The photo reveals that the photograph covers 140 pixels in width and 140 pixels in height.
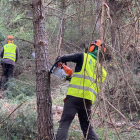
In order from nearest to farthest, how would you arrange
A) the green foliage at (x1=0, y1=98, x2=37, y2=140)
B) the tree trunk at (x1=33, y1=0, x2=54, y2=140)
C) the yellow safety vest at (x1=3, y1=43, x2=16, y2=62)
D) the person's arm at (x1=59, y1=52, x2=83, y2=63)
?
the person's arm at (x1=59, y1=52, x2=83, y2=63), the tree trunk at (x1=33, y1=0, x2=54, y2=140), the green foliage at (x1=0, y1=98, x2=37, y2=140), the yellow safety vest at (x1=3, y1=43, x2=16, y2=62)

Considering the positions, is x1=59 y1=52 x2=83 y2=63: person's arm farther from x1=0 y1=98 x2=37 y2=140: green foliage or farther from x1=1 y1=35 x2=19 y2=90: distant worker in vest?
x1=1 y1=35 x2=19 y2=90: distant worker in vest

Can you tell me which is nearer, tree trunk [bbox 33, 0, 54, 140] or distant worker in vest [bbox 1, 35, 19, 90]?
tree trunk [bbox 33, 0, 54, 140]

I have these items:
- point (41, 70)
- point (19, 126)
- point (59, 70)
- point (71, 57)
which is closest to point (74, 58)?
point (71, 57)

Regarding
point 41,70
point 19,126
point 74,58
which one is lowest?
point 19,126

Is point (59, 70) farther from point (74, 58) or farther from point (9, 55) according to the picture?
point (9, 55)

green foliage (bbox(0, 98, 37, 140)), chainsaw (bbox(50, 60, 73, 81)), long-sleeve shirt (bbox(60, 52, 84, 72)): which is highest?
long-sleeve shirt (bbox(60, 52, 84, 72))

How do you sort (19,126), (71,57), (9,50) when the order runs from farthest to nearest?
(9,50), (19,126), (71,57)

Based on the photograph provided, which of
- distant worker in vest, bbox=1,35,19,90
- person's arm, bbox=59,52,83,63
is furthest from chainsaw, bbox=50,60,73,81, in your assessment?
distant worker in vest, bbox=1,35,19,90

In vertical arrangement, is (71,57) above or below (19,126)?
above

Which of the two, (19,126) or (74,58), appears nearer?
A: (74,58)

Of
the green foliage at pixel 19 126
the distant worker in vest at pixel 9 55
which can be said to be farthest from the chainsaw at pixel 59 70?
the distant worker in vest at pixel 9 55

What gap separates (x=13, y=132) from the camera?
3500 mm

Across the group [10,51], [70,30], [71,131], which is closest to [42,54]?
[71,131]

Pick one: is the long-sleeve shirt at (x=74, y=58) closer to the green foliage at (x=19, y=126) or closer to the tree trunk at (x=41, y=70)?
the tree trunk at (x=41, y=70)
